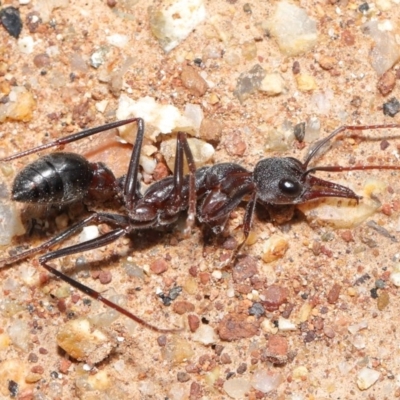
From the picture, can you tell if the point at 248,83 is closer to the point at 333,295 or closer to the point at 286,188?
the point at 286,188

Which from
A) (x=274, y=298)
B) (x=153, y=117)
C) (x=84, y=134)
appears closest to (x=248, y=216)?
(x=274, y=298)

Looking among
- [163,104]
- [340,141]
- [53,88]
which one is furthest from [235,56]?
[53,88]

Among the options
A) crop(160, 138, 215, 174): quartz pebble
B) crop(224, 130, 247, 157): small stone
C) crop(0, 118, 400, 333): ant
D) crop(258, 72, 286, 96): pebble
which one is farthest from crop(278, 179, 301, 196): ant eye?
crop(258, 72, 286, 96): pebble

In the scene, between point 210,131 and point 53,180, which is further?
point 210,131

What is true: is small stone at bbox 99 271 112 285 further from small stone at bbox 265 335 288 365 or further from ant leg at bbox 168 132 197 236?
small stone at bbox 265 335 288 365

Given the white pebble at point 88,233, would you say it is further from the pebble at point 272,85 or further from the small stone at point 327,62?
the small stone at point 327,62

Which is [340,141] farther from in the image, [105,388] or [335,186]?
[105,388]
